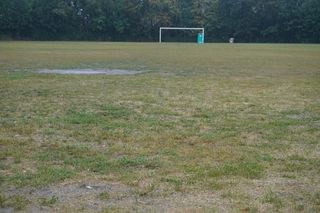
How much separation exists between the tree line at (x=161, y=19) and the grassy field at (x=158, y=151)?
63.0 meters

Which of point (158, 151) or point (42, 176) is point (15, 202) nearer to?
point (42, 176)

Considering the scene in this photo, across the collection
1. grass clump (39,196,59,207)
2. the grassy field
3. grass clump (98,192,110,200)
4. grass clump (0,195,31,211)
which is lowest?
the grassy field

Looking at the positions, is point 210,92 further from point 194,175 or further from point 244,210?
point 244,210

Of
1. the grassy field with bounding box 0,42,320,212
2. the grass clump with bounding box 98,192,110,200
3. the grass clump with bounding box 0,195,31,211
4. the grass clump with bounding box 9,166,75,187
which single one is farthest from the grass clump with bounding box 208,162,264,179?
the grass clump with bounding box 0,195,31,211

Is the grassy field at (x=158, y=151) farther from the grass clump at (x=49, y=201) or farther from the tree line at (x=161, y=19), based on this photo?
the tree line at (x=161, y=19)

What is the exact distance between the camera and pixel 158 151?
5961 mm

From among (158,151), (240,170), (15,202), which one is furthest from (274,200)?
(15,202)

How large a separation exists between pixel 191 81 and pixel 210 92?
2.75m

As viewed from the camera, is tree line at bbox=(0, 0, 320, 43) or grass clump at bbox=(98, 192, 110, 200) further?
tree line at bbox=(0, 0, 320, 43)

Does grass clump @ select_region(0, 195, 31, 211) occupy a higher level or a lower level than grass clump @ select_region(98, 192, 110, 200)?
higher

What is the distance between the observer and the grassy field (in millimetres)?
4316

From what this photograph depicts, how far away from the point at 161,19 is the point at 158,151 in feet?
233

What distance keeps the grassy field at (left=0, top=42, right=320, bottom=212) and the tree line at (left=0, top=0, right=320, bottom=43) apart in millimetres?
62951

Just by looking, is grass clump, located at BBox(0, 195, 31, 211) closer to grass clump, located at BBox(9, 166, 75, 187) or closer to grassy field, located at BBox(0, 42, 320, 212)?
grassy field, located at BBox(0, 42, 320, 212)
